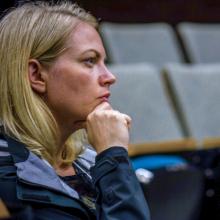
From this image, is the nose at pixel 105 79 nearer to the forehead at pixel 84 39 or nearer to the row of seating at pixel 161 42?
the forehead at pixel 84 39

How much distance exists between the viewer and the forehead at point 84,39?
79 cm

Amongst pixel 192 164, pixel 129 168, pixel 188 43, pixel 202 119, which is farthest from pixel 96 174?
pixel 188 43

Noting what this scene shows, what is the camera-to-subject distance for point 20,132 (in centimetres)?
77

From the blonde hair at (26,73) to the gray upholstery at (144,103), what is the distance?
0.93 metres

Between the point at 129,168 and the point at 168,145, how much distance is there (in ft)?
2.38

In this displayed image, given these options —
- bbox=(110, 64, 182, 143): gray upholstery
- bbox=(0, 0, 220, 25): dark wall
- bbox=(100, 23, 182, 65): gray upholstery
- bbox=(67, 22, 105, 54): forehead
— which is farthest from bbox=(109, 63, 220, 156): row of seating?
bbox=(67, 22, 105, 54): forehead

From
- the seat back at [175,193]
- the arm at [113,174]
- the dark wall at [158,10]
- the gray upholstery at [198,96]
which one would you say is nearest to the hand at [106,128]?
the arm at [113,174]

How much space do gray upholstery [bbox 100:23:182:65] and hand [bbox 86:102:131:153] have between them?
128 cm

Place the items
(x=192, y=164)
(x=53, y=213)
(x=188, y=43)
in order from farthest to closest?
(x=188, y=43) < (x=192, y=164) < (x=53, y=213)

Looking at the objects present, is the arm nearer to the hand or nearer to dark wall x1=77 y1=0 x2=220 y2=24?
the hand

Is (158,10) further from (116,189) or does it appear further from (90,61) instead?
(116,189)

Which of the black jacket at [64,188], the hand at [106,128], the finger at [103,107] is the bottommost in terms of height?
the black jacket at [64,188]

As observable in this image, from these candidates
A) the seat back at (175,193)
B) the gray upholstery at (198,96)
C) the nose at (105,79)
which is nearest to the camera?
the nose at (105,79)

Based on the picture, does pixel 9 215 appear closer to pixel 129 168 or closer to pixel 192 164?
pixel 129 168
